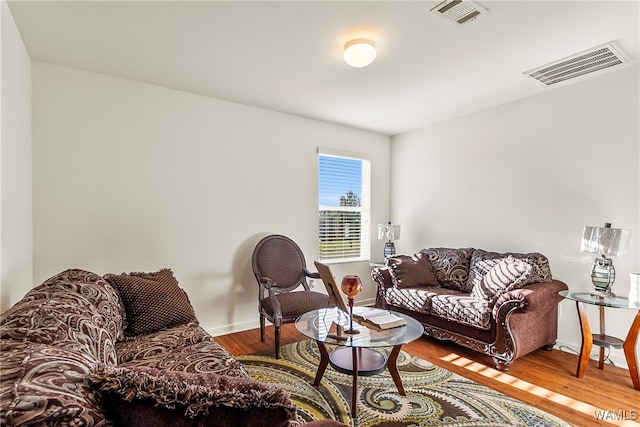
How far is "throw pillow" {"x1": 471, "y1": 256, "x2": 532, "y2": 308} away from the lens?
277 centimetres

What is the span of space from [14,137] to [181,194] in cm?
135

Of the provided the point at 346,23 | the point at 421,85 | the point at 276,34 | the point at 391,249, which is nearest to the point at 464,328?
the point at 391,249

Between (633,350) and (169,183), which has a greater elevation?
(169,183)

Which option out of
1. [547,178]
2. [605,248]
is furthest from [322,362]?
[547,178]

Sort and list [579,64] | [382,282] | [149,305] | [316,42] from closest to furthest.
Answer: [149,305] → [316,42] → [579,64] → [382,282]

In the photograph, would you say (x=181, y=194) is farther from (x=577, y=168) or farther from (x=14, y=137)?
(x=577, y=168)

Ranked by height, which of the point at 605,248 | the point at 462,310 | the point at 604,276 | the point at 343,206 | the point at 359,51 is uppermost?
the point at 359,51

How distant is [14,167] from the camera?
2053mm

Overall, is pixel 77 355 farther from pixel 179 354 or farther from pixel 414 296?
pixel 414 296

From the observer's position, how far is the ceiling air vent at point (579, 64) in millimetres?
2506

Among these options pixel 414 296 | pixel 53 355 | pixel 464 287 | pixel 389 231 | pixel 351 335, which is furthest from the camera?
pixel 389 231

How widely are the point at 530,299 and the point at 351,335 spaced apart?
1535mm

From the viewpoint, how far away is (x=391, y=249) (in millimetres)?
4367

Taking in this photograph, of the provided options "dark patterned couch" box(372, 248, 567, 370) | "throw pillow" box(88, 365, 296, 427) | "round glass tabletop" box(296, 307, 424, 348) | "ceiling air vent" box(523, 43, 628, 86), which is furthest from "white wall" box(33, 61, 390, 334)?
"throw pillow" box(88, 365, 296, 427)
